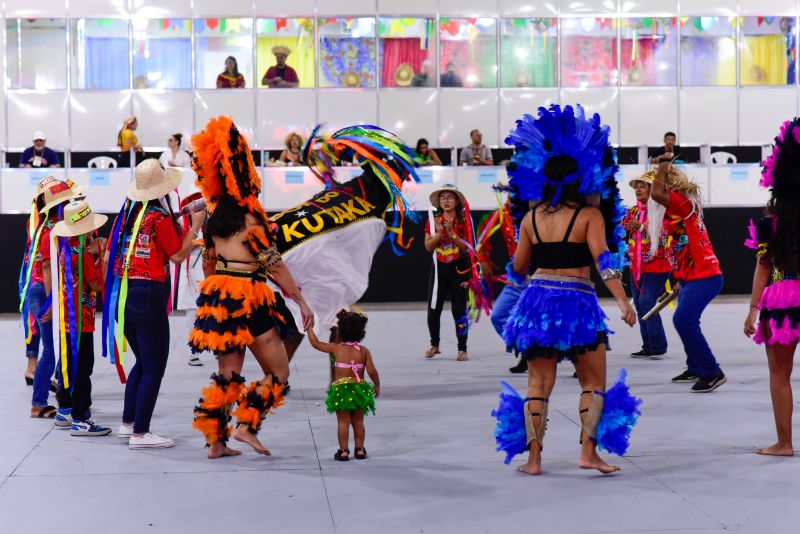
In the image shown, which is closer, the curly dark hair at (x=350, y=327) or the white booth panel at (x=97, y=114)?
the curly dark hair at (x=350, y=327)

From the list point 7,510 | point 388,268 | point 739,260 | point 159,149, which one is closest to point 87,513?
point 7,510

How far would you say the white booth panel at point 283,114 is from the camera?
21.4m

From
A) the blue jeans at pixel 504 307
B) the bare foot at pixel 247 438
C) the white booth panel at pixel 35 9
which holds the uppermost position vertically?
the white booth panel at pixel 35 9

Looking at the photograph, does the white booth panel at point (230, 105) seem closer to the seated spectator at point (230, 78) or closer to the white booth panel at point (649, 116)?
the seated spectator at point (230, 78)

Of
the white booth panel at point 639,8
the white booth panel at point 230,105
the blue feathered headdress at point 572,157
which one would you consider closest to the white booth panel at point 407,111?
the white booth panel at point 230,105

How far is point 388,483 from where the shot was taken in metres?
5.49

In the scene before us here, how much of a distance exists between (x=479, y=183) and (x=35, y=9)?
930 cm

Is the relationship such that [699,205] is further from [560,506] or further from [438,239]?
[560,506]

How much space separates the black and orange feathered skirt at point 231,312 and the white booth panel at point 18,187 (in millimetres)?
14117

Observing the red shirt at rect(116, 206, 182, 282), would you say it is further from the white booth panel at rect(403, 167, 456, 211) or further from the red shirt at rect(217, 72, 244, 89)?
the red shirt at rect(217, 72, 244, 89)

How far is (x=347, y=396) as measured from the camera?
598 cm

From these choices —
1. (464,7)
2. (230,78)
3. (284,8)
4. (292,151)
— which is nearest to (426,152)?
(292,151)

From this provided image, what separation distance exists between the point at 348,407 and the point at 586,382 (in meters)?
1.32

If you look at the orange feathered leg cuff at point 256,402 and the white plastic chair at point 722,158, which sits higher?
the white plastic chair at point 722,158
